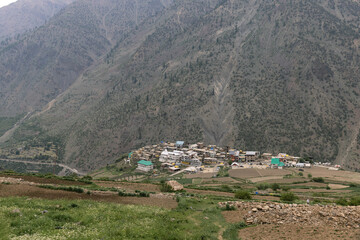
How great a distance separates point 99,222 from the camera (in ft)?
62.5

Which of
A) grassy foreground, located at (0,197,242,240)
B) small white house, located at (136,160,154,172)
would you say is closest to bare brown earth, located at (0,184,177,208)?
grassy foreground, located at (0,197,242,240)

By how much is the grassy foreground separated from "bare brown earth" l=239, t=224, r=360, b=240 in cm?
158

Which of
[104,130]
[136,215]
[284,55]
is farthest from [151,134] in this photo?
[136,215]

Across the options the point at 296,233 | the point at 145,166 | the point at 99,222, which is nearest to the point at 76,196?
the point at 99,222

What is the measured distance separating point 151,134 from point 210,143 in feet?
102

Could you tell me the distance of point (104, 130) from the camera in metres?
149

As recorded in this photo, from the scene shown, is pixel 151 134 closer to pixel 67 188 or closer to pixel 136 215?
pixel 67 188

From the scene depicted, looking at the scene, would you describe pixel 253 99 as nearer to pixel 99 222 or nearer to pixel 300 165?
pixel 300 165

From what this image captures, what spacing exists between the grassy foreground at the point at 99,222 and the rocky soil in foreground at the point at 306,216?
2.60 metres

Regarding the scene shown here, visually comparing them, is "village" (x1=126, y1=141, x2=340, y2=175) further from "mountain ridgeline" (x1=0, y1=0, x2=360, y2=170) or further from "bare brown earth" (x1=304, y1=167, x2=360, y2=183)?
"mountain ridgeline" (x1=0, y1=0, x2=360, y2=170)

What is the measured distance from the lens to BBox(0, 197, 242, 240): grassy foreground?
16.2 metres

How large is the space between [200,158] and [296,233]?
271 feet

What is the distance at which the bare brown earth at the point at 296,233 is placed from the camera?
1908cm

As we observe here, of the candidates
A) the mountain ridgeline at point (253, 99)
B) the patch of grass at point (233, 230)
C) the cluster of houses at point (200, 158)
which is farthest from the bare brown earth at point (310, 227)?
the mountain ridgeline at point (253, 99)
